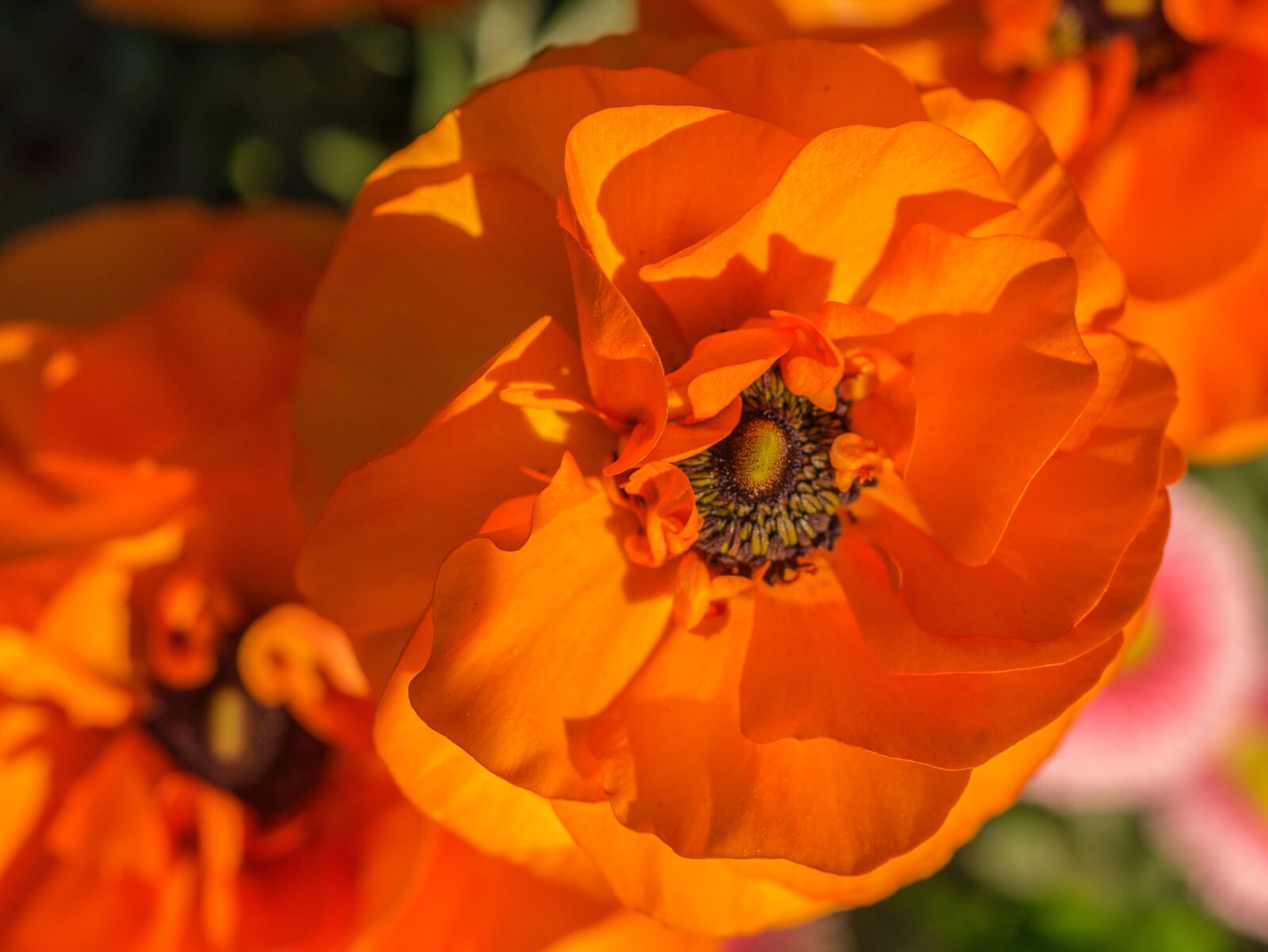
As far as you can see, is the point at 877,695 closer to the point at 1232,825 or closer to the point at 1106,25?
the point at 1106,25

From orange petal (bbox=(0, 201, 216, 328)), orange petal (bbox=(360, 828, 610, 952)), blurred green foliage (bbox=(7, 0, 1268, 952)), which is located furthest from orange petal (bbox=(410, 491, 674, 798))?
blurred green foliage (bbox=(7, 0, 1268, 952))

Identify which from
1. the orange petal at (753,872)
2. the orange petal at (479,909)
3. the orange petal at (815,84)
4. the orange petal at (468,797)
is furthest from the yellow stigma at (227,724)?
the orange petal at (815,84)

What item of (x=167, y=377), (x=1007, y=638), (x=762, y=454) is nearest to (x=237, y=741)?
(x=167, y=377)

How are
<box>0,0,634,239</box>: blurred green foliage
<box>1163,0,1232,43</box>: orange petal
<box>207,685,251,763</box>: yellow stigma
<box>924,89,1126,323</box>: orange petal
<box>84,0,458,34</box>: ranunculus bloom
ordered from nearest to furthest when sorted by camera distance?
<box>924,89,1126,323</box>: orange petal, <box>1163,0,1232,43</box>: orange petal, <box>207,685,251,763</box>: yellow stigma, <box>84,0,458,34</box>: ranunculus bloom, <box>0,0,634,239</box>: blurred green foliage

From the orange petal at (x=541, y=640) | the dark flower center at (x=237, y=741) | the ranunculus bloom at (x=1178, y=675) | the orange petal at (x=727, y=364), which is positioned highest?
the orange petal at (x=727, y=364)

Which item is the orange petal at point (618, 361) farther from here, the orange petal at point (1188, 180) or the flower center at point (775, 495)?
the orange petal at point (1188, 180)

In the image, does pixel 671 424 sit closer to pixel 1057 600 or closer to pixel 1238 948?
pixel 1057 600

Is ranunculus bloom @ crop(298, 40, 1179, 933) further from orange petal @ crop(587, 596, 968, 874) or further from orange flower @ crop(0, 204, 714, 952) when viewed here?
orange flower @ crop(0, 204, 714, 952)
